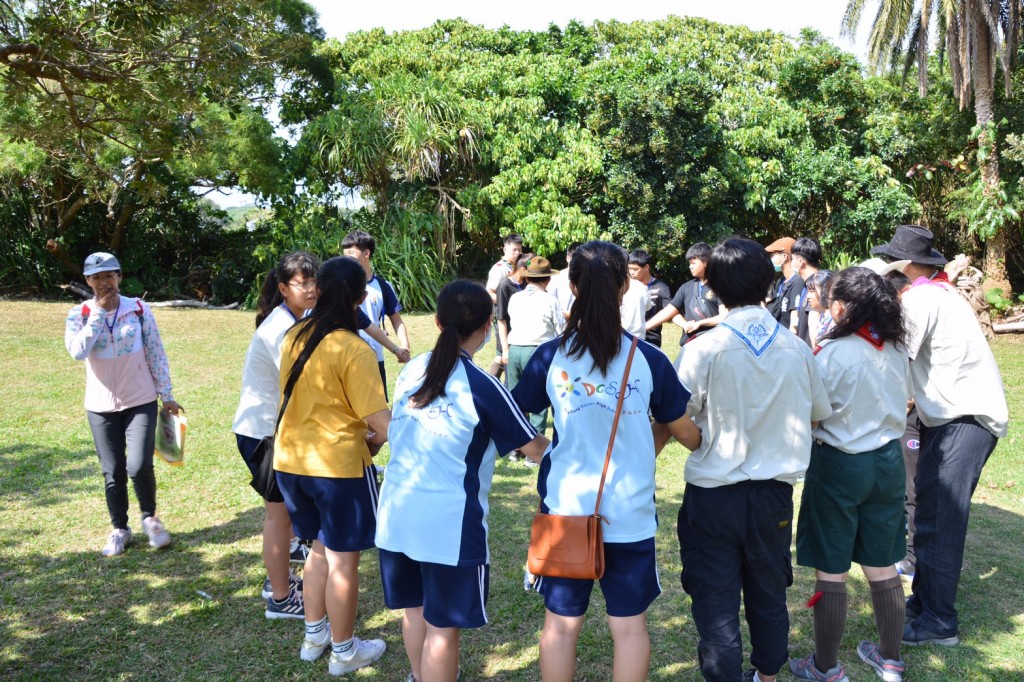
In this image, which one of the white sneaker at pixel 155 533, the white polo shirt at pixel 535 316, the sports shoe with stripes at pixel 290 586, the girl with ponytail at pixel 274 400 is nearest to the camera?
the girl with ponytail at pixel 274 400

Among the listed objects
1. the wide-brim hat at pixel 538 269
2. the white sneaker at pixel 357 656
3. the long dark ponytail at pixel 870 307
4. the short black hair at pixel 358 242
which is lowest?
the white sneaker at pixel 357 656

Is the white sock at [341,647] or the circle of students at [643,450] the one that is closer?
the circle of students at [643,450]

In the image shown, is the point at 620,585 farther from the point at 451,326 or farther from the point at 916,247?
the point at 916,247

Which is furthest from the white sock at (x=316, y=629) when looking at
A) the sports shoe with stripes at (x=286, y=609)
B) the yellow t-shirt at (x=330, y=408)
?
the yellow t-shirt at (x=330, y=408)

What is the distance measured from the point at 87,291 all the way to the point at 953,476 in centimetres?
1676

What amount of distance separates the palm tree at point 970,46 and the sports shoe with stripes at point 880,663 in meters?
13.5

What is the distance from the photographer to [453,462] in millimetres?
2680

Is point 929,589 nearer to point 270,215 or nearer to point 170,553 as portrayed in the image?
point 170,553

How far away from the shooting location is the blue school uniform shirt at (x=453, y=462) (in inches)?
105

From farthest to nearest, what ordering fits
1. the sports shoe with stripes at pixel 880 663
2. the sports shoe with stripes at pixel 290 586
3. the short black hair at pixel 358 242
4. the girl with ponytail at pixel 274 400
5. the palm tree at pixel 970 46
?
the palm tree at pixel 970 46 < the short black hair at pixel 358 242 < the sports shoe with stripes at pixel 290 586 < the girl with ponytail at pixel 274 400 < the sports shoe with stripes at pixel 880 663

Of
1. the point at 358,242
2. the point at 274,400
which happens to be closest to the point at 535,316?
the point at 358,242

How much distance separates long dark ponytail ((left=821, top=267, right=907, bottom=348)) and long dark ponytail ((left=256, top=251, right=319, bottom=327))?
236cm

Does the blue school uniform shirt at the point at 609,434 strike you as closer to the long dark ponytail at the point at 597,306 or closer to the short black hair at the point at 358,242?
the long dark ponytail at the point at 597,306

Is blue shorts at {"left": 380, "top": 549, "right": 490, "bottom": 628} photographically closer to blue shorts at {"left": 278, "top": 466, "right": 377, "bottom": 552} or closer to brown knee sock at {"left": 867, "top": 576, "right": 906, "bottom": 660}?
blue shorts at {"left": 278, "top": 466, "right": 377, "bottom": 552}
